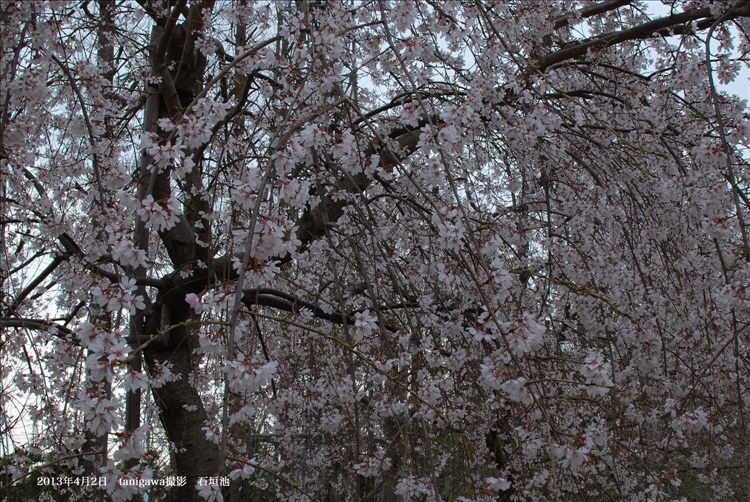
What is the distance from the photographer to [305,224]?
396 centimetres

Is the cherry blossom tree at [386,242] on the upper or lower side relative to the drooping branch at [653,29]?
lower

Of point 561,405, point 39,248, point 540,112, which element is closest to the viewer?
point 540,112

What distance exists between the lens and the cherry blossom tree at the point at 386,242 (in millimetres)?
1831

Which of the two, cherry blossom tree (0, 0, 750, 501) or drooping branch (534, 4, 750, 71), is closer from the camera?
cherry blossom tree (0, 0, 750, 501)

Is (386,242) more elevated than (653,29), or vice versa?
(653,29)

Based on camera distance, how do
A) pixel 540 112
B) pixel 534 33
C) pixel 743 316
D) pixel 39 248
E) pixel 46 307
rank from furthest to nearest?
pixel 46 307 < pixel 534 33 < pixel 743 316 < pixel 39 248 < pixel 540 112

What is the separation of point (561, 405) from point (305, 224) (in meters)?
2.02

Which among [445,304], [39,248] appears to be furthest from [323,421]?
[39,248]

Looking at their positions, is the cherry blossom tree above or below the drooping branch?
below

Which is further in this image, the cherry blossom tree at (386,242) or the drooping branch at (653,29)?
the drooping branch at (653,29)

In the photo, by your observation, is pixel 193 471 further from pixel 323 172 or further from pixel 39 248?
pixel 323 172

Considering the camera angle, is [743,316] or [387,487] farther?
[387,487]

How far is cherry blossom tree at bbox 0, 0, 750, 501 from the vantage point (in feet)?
6.01

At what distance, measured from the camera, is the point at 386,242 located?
11.0 ft
